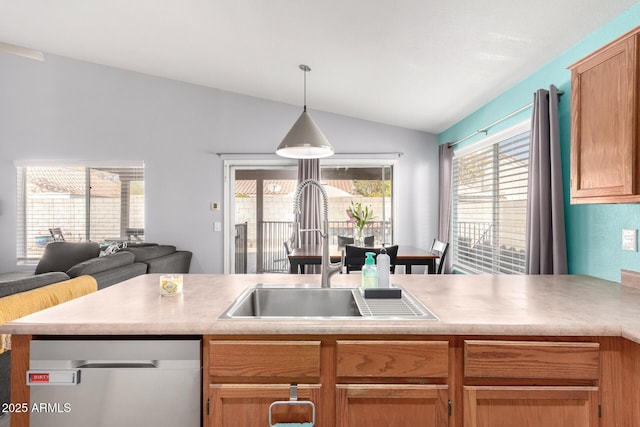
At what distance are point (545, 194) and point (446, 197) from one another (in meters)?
2.16

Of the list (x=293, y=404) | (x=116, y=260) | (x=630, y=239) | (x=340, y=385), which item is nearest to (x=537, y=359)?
(x=340, y=385)

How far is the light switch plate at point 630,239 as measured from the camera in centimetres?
165

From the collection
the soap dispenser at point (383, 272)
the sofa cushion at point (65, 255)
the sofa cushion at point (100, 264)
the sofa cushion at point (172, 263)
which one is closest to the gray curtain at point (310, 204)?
the sofa cushion at point (172, 263)

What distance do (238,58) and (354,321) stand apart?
126 inches

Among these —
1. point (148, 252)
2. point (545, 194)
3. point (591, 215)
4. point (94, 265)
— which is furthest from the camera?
point (148, 252)

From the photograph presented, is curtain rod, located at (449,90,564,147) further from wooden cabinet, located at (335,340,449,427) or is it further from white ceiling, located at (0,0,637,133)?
wooden cabinet, located at (335,340,449,427)

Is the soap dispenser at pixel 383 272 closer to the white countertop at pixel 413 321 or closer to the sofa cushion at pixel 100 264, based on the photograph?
the white countertop at pixel 413 321

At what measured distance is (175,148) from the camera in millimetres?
4742

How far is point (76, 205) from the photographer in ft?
15.9

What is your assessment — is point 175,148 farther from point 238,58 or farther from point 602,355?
point 602,355

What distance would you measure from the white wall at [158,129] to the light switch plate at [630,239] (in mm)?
3268

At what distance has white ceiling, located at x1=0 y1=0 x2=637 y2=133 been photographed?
205 centimetres

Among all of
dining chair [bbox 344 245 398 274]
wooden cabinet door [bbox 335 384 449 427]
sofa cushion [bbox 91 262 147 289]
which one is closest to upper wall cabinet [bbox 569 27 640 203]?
wooden cabinet door [bbox 335 384 449 427]

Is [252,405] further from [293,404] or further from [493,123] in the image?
[493,123]
